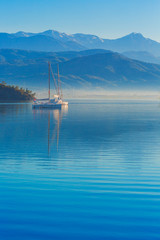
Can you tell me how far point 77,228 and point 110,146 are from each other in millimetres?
14883

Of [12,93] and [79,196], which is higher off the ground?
[12,93]

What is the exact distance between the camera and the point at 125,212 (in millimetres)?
9938

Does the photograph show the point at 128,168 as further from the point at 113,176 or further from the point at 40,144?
the point at 40,144

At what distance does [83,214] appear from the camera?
32.2 feet

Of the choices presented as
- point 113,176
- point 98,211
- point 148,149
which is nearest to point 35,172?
point 113,176

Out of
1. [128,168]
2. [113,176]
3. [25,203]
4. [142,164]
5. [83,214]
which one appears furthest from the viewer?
[142,164]

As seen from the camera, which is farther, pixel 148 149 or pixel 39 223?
pixel 148 149

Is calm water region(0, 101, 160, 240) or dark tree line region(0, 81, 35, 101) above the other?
dark tree line region(0, 81, 35, 101)

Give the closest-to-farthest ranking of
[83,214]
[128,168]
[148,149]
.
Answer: [83,214] → [128,168] → [148,149]

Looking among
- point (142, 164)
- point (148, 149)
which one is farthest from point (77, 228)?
point (148, 149)

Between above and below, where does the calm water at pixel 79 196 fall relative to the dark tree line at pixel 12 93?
below

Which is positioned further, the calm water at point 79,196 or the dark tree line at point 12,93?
the dark tree line at point 12,93

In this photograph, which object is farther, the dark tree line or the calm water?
the dark tree line

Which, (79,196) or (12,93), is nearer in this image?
(79,196)
